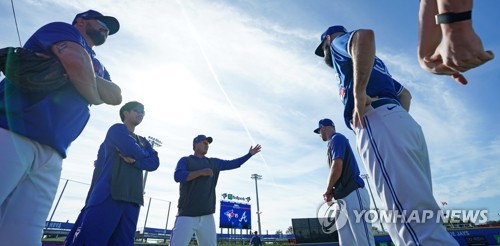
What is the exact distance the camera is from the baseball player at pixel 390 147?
5.77 feet

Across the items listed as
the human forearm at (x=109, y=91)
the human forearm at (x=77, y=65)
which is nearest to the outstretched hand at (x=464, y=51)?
the human forearm at (x=77, y=65)

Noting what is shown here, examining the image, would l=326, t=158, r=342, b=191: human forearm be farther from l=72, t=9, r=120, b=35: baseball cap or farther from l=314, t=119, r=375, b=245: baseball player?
l=72, t=9, r=120, b=35: baseball cap

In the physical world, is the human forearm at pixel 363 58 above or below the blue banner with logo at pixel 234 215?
below

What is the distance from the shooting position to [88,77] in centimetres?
199

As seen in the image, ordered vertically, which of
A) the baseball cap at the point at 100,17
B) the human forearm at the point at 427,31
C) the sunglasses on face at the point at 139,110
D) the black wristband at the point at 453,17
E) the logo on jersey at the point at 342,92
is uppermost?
the baseball cap at the point at 100,17

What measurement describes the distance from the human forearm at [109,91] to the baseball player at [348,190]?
3417 millimetres

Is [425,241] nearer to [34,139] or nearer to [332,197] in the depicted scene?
[34,139]

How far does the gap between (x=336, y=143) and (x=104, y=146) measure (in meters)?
3.64

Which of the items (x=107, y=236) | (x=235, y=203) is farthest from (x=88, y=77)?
(x=235, y=203)

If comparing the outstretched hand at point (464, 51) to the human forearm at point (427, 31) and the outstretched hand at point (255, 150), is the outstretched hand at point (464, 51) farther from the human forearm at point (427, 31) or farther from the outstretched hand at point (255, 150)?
the outstretched hand at point (255, 150)

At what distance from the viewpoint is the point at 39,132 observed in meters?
1.78

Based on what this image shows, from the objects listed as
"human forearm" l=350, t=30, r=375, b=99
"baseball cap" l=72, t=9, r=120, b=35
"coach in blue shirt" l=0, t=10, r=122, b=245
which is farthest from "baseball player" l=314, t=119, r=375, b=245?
"baseball cap" l=72, t=9, r=120, b=35

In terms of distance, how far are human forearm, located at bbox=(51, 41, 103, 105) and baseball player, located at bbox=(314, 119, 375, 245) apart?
3.69 meters

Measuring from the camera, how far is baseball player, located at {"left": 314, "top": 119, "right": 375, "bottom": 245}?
4270 millimetres
